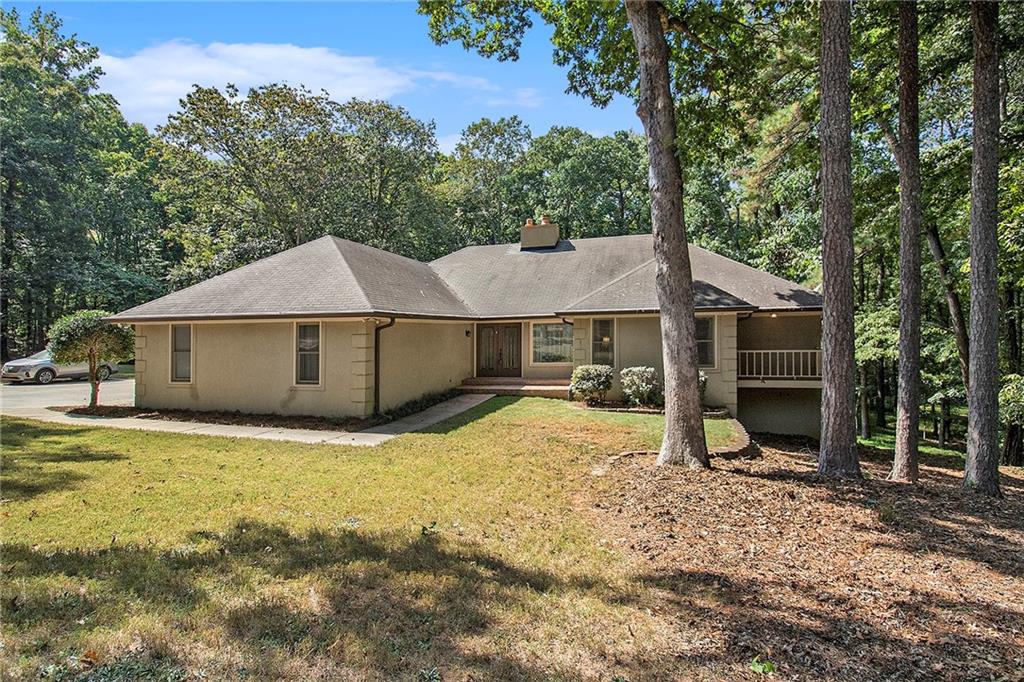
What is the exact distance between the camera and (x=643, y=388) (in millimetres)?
13188

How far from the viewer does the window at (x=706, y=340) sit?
45.6 feet

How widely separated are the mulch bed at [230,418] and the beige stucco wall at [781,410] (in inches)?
413

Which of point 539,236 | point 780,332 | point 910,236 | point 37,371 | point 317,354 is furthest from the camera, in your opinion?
point 539,236

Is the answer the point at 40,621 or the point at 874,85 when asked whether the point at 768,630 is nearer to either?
the point at 40,621

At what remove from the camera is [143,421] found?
37.6 ft

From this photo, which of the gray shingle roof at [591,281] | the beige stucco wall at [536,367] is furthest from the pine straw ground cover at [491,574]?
the beige stucco wall at [536,367]

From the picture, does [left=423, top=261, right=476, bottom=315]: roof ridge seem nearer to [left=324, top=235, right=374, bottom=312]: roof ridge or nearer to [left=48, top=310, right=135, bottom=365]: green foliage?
[left=324, top=235, right=374, bottom=312]: roof ridge

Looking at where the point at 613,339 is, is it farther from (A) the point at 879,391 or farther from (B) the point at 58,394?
(B) the point at 58,394

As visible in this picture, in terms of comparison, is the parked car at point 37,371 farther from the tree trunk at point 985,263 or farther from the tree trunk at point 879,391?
the tree trunk at point 879,391

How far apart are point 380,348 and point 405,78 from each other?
5987 mm

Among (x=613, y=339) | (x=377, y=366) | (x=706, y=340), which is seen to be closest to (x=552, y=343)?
(x=613, y=339)

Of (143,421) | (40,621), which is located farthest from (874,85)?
(143,421)

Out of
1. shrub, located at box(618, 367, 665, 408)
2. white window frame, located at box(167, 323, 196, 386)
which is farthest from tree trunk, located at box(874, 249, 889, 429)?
white window frame, located at box(167, 323, 196, 386)

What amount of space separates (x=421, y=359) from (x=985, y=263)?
11.3 meters
